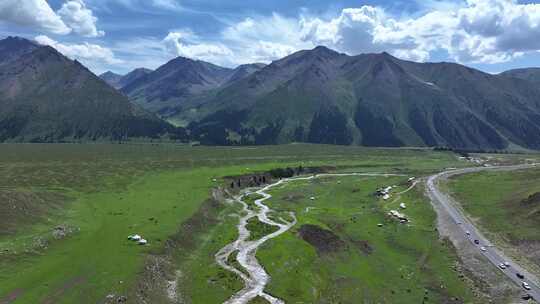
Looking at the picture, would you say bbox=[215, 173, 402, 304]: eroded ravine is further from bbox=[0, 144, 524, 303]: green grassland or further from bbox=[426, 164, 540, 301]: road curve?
bbox=[426, 164, 540, 301]: road curve

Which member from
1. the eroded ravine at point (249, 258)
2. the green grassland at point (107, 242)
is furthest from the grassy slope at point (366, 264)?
the eroded ravine at point (249, 258)

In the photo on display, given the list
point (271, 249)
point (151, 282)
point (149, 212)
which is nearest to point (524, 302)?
point (271, 249)

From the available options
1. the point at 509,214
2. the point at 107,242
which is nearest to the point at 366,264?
the point at 107,242

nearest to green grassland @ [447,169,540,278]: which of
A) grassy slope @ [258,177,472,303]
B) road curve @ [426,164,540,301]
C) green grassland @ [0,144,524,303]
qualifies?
road curve @ [426,164,540,301]

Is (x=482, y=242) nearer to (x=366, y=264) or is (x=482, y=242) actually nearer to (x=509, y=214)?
(x=509, y=214)

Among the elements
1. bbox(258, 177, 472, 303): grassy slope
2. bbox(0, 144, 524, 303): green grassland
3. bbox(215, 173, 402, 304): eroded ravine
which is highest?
bbox(0, 144, 524, 303): green grassland

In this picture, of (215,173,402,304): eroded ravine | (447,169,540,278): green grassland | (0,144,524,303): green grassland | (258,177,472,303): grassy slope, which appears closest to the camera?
(0,144,524,303): green grassland

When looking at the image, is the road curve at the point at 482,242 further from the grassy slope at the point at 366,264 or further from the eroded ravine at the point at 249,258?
the eroded ravine at the point at 249,258
